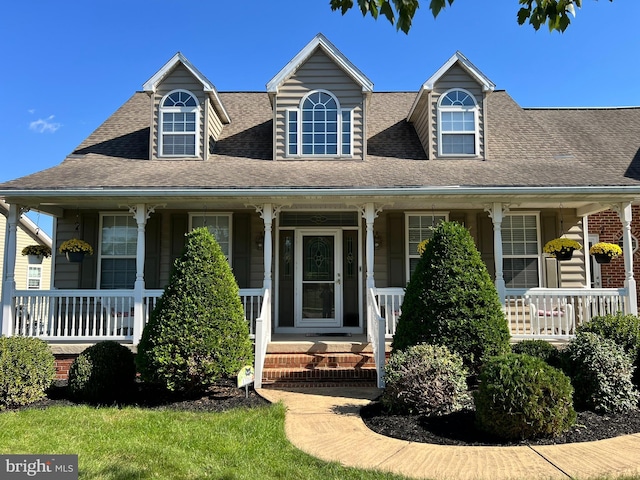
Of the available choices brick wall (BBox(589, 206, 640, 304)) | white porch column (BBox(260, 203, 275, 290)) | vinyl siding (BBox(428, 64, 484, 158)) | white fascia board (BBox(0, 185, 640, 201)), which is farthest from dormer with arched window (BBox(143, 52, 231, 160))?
brick wall (BBox(589, 206, 640, 304))

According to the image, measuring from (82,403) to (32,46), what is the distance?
10.4 meters

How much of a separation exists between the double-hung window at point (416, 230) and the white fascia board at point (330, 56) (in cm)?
303

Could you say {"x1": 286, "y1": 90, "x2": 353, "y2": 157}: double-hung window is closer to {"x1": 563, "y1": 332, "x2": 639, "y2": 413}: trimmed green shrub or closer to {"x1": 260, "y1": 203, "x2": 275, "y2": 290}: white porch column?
{"x1": 260, "y1": 203, "x2": 275, "y2": 290}: white porch column

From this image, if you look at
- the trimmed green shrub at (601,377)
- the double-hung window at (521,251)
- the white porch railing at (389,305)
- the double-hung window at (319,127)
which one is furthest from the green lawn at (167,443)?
the double-hung window at (521,251)

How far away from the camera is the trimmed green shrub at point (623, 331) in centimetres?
652

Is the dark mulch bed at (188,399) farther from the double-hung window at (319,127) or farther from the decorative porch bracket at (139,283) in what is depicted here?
the double-hung window at (319,127)

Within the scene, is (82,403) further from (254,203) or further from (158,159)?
(158,159)

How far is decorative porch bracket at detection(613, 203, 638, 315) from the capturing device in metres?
8.69

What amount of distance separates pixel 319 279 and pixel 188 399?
4366 mm

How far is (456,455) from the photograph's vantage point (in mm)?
4586

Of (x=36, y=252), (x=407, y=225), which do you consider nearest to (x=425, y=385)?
(x=407, y=225)

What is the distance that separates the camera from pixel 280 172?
988 centimetres

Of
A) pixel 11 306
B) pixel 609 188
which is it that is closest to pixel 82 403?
pixel 11 306

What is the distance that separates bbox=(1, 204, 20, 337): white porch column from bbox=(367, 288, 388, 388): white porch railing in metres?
6.51
